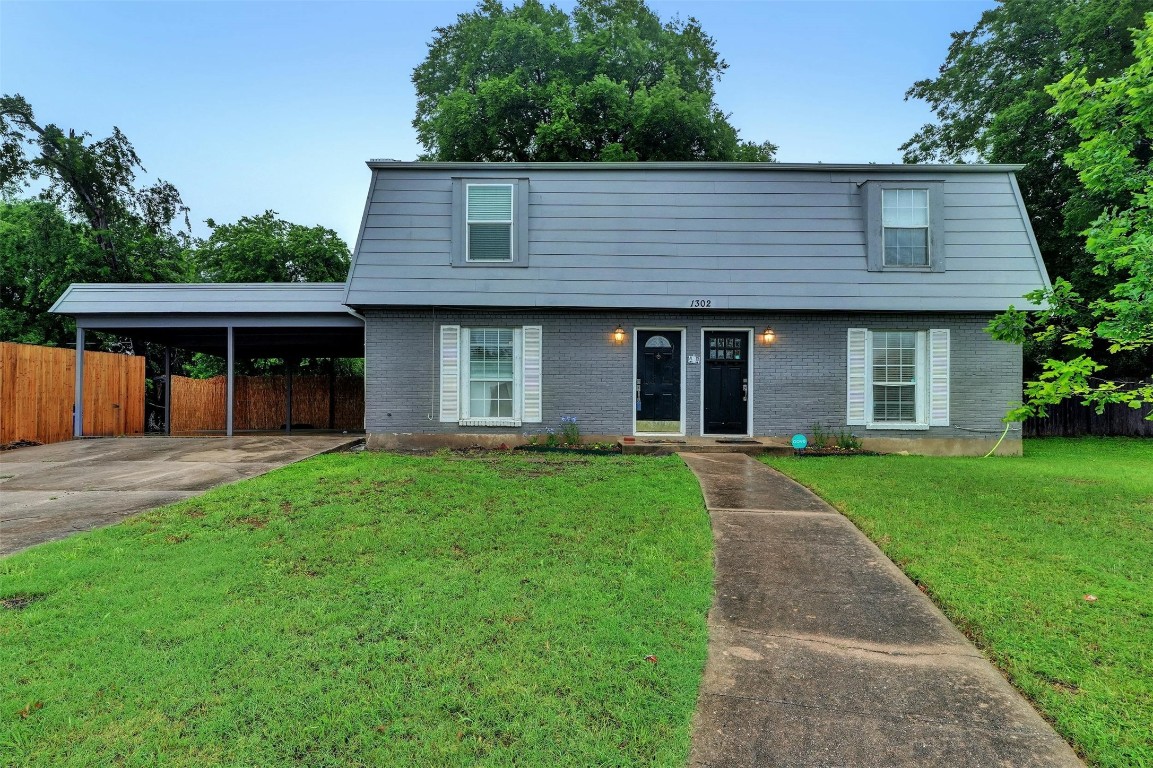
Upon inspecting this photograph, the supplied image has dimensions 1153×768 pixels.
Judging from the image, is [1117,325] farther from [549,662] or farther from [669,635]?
[549,662]

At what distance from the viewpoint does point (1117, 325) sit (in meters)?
4.57

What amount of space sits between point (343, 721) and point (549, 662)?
35.0 inches

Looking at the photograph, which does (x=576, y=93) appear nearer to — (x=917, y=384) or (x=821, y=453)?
(x=917, y=384)

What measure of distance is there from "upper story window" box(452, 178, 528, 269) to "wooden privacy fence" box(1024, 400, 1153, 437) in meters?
14.4

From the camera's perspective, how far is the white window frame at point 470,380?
9.65m

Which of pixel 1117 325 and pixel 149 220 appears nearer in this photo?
pixel 1117 325

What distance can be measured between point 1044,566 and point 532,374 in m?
7.36

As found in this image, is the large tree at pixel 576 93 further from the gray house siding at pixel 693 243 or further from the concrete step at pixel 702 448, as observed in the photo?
the concrete step at pixel 702 448

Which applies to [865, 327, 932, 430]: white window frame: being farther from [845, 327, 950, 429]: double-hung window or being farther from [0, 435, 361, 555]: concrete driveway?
[0, 435, 361, 555]: concrete driveway

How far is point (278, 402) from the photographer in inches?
714

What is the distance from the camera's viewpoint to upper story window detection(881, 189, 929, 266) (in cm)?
946

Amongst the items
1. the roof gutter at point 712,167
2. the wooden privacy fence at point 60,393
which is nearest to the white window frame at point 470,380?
the roof gutter at point 712,167

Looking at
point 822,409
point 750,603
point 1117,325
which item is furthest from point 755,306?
point 750,603

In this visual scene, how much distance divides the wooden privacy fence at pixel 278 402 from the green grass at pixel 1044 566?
593 inches
